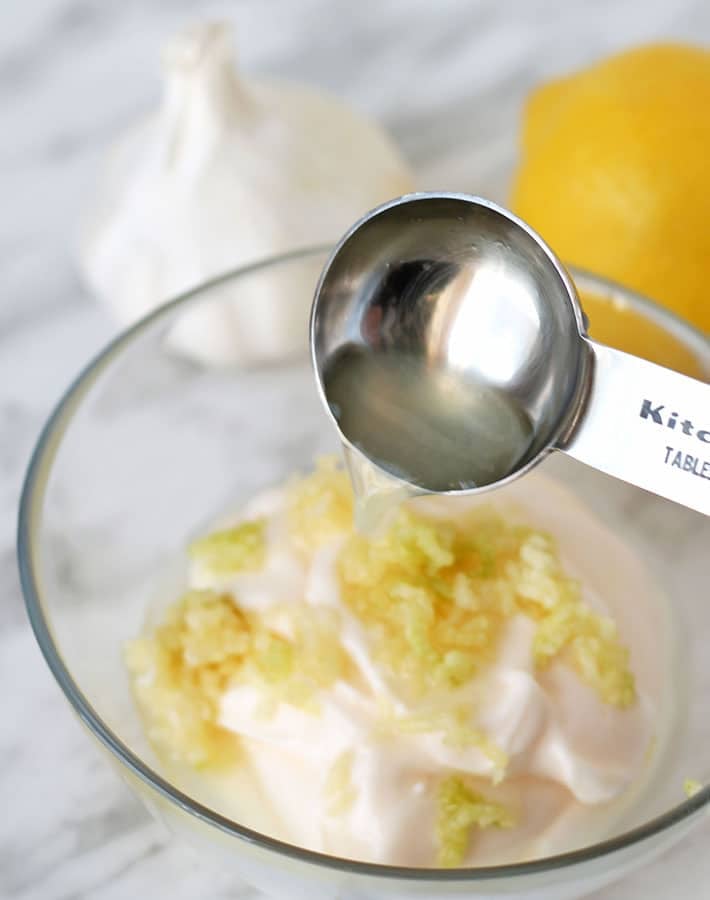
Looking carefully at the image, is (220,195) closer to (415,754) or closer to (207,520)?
(207,520)

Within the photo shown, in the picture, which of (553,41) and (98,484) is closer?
(98,484)

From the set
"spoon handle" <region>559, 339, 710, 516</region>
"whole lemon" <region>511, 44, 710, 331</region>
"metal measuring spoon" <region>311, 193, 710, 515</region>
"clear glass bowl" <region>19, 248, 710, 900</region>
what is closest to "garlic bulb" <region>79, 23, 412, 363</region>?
"clear glass bowl" <region>19, 248, 710, 900</region>

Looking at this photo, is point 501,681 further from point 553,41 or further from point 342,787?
point 553,41

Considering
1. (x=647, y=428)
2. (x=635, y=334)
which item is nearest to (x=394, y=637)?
(x=647, y=428)

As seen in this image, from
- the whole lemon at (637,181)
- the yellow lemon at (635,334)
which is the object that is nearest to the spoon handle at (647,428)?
the yellow lemon at (635,334)

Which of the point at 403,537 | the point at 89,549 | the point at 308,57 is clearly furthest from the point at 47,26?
the point at 403,537

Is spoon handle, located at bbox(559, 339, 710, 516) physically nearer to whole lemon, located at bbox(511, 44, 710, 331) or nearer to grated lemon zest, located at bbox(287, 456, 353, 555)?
grated lemon zest, located at bbox(287, 456, 353, 555)
